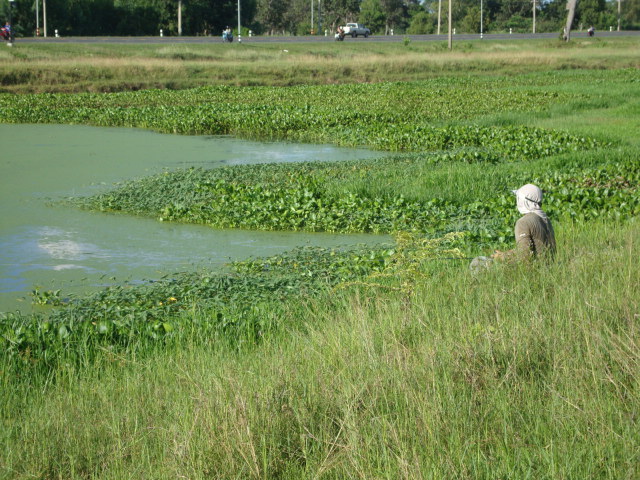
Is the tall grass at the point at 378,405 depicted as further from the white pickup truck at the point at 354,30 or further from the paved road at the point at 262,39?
the white pickup truck at the point at 354,30

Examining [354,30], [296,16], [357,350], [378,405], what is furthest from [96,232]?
[296,16]

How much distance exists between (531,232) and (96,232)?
6.70 m

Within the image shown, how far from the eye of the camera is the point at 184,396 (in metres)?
4.37

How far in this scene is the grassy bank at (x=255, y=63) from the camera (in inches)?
1465

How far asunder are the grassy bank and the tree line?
44.2 feet

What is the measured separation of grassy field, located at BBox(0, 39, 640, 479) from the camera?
3732 mm

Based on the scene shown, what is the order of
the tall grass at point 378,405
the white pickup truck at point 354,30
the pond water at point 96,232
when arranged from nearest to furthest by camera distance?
1. the tall grass at point 378,405
2. the pond water at point 96,232
3. the white pickup truck at point 354,30

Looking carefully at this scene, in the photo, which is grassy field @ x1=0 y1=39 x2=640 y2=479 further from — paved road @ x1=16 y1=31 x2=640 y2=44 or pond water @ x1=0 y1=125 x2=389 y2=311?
paved road @ x1=16 y1=31 x2=640 y2=44

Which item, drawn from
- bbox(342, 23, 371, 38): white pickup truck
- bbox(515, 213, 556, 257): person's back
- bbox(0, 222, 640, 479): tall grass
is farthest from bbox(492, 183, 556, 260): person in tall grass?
bbox(342, 23, 371, 38): white pickup truck

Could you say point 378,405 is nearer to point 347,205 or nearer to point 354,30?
point 347,205

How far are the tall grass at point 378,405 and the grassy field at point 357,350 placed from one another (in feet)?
0.05

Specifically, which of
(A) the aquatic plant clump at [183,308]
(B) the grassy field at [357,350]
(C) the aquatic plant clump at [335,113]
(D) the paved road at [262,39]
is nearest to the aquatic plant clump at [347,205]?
(B) the grassy field at [357,350]

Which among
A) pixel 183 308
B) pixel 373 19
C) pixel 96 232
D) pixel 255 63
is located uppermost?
pixel 373 19

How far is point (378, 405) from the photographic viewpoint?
4.16 m
